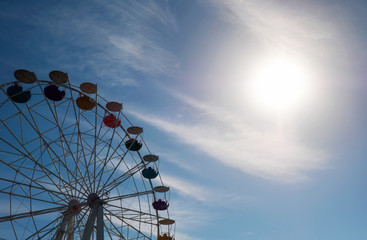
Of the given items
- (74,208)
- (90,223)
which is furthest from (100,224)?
(74,208)

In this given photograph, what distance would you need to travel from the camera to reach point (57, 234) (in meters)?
19.1

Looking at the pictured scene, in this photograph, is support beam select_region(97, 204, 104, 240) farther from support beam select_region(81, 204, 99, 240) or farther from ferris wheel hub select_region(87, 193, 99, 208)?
ferris wheel hub select_region(87, 193, 99, 208)

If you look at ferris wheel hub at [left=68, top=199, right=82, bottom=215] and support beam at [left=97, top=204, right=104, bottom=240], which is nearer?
support beam at [left=97, top=204, right=104, bottom=240]

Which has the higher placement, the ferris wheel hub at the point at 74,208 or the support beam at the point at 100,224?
the ferris wheel hub at the point at 74,208

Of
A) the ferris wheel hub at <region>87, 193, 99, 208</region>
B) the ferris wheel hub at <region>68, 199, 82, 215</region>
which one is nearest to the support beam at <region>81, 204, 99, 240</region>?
the ferris wheel hub at <region>87, 193, 99, 208</region>

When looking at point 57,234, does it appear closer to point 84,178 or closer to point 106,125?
point 84,178

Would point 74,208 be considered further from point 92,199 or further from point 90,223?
point 90,223

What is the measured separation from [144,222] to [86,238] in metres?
6.05

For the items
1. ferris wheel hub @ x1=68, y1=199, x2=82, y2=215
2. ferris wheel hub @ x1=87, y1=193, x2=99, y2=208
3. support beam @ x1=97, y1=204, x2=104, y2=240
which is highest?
ferris wheel hub @ x1=87, y1=193, x2=99, y2=208

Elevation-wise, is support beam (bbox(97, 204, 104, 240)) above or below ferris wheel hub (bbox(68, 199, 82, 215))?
below

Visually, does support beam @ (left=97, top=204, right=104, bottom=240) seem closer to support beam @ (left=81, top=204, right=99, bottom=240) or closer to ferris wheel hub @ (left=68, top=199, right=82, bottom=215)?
support beam @ (left=81, top=204, right=99, bottom=240)

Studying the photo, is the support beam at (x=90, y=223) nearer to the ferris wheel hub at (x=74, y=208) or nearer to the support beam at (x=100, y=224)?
the support beam at (x=100, y=224)

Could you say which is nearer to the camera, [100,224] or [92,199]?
[100,224]

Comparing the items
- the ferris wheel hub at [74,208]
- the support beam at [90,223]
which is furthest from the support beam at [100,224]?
the ferris wheel hub at [74,208]
